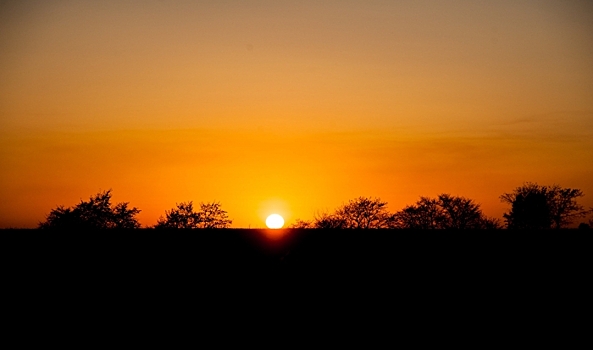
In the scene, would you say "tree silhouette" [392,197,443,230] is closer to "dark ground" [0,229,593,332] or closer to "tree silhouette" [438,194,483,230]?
"tree silhouette" [438,194,483,230]

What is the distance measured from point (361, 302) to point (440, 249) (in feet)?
18.6

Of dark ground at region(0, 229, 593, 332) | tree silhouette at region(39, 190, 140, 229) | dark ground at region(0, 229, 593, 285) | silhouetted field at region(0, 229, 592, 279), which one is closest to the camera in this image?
dark ground at region(0, 229, 593, 332)

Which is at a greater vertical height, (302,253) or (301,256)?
(302,253)

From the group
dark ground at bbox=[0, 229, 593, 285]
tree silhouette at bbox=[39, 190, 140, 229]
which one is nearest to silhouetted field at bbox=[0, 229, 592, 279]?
dark ground at bbox=[0, 229, 593, 285]

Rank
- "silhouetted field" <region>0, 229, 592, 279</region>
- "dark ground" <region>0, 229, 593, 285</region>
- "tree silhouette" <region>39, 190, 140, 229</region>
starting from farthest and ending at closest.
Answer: "tree silhouette" <region>39, 190, 140, 229</region> < "silhouetted field" <region>0, 229, 592, 279</region> < "dark ground" <region>0, 229, 593, 285</region>

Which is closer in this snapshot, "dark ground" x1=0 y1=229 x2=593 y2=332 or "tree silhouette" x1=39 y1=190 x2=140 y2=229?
"dark ground" x1=0 y1=229 x2=593 y2=332

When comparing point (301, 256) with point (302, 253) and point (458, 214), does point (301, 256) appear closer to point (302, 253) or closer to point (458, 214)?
point (302, 253)

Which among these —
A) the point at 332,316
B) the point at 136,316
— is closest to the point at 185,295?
the point at 136,316

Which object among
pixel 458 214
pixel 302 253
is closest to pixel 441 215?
pixel 458 214

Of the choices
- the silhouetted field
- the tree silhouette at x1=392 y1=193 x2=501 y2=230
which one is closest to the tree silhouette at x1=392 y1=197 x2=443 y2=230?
the tree silhouette at x1=392 y1=193 x2=501 y2=230

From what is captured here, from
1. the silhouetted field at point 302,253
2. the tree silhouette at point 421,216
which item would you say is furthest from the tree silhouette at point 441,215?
the silhouetted field at point 302,253

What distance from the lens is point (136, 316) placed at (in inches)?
635

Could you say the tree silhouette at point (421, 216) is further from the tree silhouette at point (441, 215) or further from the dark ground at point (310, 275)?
the dark ground at point (310, 275)

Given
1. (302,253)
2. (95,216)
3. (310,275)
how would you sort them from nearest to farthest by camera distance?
1. (310,275)
2. (302,253)
3. (95,216)
